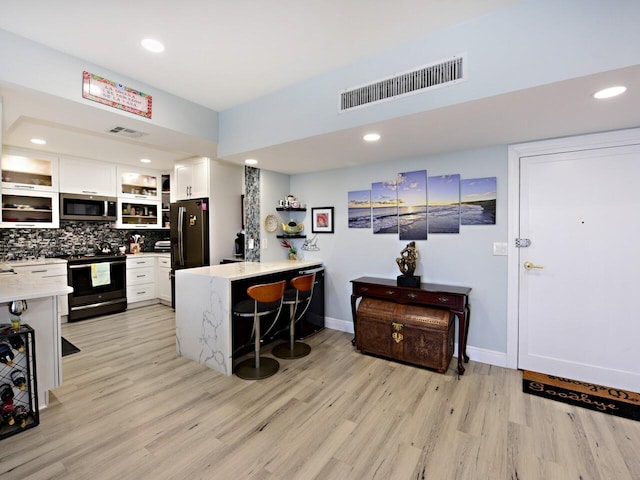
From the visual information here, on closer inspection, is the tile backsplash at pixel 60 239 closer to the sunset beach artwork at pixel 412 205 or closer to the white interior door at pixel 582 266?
the sunset beach artwork at pixel 412 205

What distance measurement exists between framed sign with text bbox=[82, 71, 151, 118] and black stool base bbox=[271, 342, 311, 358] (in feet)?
8.37

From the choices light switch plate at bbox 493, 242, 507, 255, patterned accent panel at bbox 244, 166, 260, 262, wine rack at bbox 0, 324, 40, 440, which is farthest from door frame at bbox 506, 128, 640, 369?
wine rack at bbox 0, 324, 40, 440

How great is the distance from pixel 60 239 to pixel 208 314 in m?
3.47

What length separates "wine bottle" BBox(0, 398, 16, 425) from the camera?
6.47 ft

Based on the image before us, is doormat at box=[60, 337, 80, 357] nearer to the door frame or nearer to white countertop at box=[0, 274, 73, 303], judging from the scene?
white countertop at box=[0, 274, 73, 303]

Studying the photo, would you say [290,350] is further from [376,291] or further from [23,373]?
[23,373]

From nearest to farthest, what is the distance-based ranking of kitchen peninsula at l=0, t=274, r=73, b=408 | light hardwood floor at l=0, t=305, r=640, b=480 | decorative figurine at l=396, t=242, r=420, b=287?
light hardwood floor at l=0, t=305, r=640, b=480, kitchen peninsula at l=0, t=274, r=73, b=408, decorative figurine at l=396, t=242, r=420, b=287

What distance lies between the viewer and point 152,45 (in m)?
2.03

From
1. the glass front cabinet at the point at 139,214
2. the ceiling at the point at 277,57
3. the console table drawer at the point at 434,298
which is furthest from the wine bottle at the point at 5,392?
the glass front cabinet at the point at 139,214

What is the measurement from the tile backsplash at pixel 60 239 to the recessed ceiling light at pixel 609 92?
6.24 m

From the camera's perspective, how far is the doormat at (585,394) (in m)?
2.22

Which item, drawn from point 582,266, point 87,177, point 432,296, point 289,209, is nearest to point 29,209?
point 87,177

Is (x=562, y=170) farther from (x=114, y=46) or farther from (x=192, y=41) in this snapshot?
(x=114, y=46)

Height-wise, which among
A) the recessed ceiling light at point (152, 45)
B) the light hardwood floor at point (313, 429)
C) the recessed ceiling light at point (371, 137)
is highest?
the recessed ceiling light at point (152, 45)
